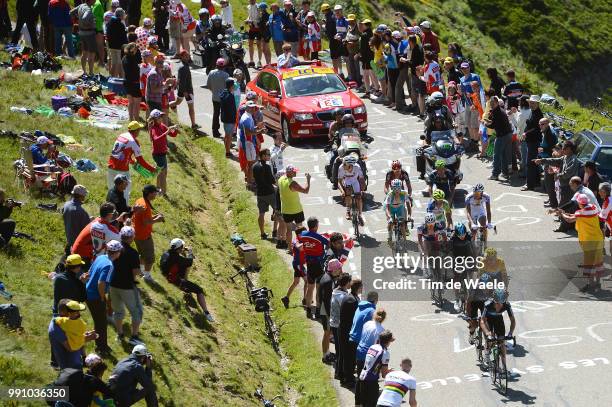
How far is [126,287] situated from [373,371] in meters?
3.63

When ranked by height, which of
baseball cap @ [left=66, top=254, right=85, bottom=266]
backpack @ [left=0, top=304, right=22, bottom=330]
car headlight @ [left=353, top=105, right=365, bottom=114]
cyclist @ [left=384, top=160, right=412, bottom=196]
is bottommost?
car headlight @ [left=353, top=105, right=365, bottom=114]

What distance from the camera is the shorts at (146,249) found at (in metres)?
18.7

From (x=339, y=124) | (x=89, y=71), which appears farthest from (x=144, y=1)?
(x=339, y=124)

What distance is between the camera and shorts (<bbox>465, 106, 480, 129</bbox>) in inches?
1104

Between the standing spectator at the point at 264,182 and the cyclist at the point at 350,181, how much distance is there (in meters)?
1.44

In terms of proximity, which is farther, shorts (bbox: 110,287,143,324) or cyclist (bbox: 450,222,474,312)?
cyclist (bbox: 450,222,474,312)

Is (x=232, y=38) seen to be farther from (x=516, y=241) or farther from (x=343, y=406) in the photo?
(x=343, y=406)

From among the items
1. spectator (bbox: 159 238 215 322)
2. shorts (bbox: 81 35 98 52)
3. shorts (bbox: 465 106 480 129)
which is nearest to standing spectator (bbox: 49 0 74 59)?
shorts (bbox: 81 35 98 52)

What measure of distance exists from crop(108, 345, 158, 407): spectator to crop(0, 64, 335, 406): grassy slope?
1031 millimetres

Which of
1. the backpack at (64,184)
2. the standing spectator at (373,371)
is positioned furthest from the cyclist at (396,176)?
the standing spectator at (373,371)

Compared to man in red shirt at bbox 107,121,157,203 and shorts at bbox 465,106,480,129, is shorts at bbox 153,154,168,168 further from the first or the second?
shorts at bbox 465,106,480,129

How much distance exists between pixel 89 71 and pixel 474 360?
16.2 metres

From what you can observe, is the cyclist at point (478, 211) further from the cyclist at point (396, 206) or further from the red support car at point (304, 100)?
the red support car at point (304, 100)

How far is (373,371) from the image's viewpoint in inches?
628
